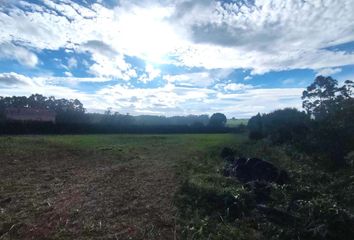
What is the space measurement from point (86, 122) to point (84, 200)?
125 ft

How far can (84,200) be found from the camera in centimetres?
962

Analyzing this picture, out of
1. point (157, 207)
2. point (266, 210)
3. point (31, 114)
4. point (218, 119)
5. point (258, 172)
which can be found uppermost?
point (218, 119)

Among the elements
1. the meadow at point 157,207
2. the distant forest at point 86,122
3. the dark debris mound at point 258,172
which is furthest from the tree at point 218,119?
the dark debris mound at point 258,172

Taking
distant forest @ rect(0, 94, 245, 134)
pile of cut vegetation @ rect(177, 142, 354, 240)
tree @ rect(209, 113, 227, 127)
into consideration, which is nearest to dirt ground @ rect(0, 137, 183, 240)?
pile of cut vegetation @ rect(177, 142, 354, 240)

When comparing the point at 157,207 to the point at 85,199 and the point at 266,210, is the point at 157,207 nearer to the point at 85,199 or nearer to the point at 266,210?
the point at 85,199

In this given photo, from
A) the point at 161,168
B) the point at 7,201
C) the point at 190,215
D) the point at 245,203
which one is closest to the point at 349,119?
the point at 161,168

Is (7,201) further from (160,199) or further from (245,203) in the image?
(245,203)

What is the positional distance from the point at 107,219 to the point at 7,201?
313 cm

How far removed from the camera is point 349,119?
18500 millimetres

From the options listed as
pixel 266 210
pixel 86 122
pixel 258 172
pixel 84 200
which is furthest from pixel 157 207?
pixel 86 122

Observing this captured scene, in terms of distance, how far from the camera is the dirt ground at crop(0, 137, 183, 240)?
703 cm

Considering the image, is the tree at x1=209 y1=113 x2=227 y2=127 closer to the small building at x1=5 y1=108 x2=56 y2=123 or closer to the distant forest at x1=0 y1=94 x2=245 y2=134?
the distant forest at x1=0 y1=94 x2=245 y2=134

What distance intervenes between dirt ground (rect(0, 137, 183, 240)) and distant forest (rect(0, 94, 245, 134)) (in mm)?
21703

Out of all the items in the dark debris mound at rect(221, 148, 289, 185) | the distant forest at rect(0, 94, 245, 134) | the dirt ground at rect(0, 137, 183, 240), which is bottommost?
the dirt ground at rect(0, 137, 183, 240)
